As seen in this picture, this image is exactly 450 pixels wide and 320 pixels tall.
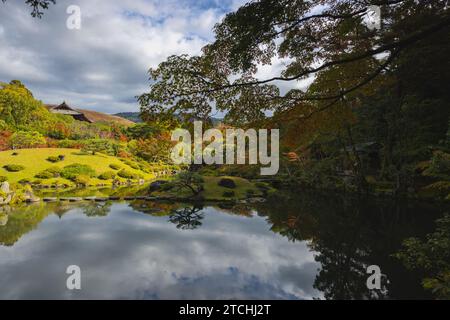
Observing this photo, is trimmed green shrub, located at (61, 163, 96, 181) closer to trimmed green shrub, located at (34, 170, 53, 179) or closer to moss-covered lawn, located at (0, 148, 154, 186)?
moss-covered lawn, located at (0, 148, 154, 186)

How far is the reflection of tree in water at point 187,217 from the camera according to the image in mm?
11883

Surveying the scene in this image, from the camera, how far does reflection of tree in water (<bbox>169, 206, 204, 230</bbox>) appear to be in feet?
39.0

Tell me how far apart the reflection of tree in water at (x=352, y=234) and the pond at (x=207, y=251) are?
0.03 m

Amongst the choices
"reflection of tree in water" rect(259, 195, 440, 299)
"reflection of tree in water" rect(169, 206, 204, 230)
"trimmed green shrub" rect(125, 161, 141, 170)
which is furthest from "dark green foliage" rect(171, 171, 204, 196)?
"trimmed green shrub" rect(125, 161, 141, 170)

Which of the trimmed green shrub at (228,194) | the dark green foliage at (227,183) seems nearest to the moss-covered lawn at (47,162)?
the dark green foliage at (227,183)

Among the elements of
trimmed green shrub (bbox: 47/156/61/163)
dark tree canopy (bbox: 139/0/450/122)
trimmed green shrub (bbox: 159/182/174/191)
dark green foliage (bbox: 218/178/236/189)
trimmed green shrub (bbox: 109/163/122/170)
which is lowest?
trimmed green shrub (bbox: 159/182/174/191)

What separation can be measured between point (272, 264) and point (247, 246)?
65.6 inches

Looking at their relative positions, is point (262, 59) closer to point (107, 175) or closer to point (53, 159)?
point (107, 175)

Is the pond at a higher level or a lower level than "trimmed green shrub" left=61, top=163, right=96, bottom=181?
lower

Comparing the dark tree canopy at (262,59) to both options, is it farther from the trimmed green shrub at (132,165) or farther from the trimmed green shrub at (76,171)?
the trimmed green shrub at (132,165)

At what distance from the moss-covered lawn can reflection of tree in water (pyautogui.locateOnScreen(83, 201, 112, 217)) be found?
1172cm

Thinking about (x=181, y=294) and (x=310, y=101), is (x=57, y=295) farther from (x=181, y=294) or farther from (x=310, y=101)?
(x=310, y=101)

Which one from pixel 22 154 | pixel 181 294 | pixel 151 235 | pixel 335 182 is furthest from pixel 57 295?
pixel 22 154

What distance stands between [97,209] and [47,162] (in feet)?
61.5
